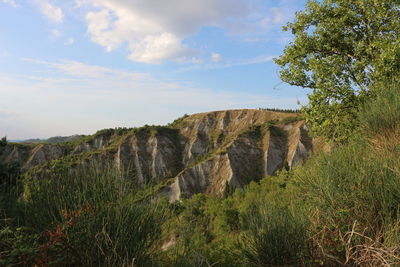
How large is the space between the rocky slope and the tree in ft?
200

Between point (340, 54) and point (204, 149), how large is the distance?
10064 cm

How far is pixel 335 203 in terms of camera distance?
5.79m

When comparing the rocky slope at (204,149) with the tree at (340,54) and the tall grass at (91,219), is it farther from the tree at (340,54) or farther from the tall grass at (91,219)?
the tall grass at (91,219)

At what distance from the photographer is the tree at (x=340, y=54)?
14875 mm

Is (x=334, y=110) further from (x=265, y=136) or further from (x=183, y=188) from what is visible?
(x=265, y=136)

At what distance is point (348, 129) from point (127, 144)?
95926 mm

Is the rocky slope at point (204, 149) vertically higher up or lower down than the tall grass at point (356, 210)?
lower down

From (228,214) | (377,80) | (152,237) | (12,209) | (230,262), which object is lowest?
(228,214)

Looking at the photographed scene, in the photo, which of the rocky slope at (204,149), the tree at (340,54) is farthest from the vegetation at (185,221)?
the rocky slope at (204,149)

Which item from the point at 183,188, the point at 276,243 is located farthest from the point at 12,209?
the point at 183,188

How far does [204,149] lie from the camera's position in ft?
383

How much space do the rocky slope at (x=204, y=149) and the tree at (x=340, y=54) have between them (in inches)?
2400

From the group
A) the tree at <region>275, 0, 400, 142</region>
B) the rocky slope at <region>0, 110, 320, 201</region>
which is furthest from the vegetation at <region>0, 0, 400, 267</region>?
the rocky slope at <region>0, 110, 320, 201</region>

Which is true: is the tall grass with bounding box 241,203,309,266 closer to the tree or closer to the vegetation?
the vegetation
